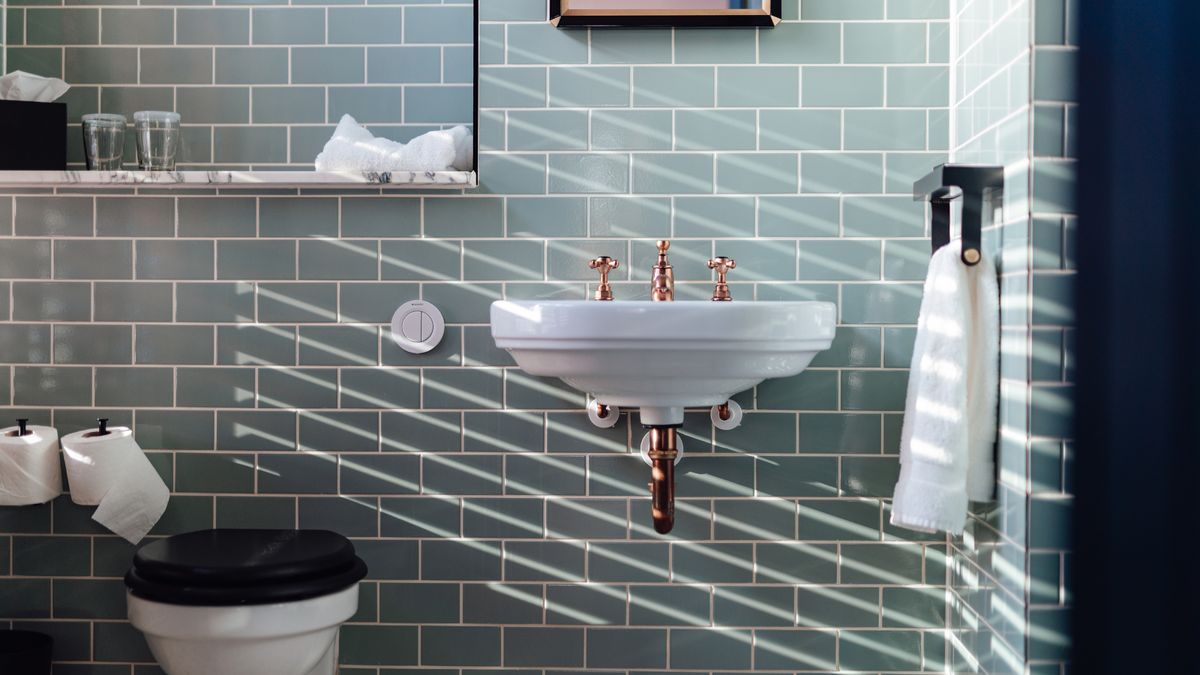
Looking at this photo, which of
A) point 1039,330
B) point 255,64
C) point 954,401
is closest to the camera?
point 1039,330

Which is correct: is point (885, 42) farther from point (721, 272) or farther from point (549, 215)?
point (549, 215)

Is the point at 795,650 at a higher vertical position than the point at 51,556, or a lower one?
lower

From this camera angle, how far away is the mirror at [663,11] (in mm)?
1920

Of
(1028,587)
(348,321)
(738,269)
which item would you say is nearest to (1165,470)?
(1028,587)

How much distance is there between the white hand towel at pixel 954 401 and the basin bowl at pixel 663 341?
0.65ft

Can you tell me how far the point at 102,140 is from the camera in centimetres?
192

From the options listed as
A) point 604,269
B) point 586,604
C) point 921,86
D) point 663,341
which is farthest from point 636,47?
point 586,604

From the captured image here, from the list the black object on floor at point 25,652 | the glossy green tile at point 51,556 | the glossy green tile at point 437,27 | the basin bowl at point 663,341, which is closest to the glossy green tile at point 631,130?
the glossy green tile at point 437,27

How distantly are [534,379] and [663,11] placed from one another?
82 cm

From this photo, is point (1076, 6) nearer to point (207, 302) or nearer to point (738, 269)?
point (738, 269)

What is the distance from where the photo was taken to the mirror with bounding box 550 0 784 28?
6.30 ft

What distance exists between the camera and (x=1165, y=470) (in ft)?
4.65

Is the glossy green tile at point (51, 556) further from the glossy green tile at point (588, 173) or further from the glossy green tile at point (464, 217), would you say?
the glossy green tile at point (588, 173)

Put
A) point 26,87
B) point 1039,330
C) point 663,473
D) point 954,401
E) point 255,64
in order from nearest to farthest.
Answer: point 1039,330
point 954,401
point 663,473
point 26,87
point 255,64
